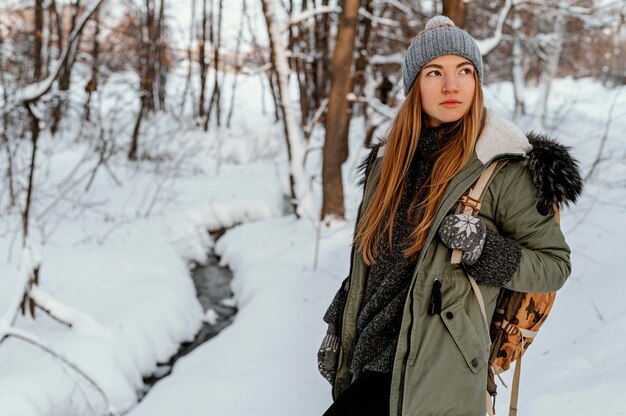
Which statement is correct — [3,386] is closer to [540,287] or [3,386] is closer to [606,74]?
[540,287]

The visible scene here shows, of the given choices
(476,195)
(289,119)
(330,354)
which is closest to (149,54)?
(289,119)

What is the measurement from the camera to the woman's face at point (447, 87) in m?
1.61

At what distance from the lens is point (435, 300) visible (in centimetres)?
151

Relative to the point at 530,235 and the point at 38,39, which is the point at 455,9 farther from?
the point at 38,39

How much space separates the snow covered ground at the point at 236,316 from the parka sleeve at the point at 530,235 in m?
0.52

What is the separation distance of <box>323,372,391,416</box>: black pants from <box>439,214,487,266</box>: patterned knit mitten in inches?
18.4

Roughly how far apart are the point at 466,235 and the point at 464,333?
0.29 metres

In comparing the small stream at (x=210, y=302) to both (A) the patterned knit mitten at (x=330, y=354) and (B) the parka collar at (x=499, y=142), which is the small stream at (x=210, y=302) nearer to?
(A) the patterned knit mitten at (x=330, y=354)

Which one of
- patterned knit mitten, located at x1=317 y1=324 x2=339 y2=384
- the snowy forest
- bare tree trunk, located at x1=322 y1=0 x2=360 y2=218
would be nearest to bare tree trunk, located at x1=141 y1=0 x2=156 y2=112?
the snowy forest

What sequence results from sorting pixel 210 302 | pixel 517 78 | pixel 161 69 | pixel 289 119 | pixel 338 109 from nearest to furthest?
pixel 210 302 → pixel 338 109 → pixel 289 119 → pixel 517 78 → pixel 161 69

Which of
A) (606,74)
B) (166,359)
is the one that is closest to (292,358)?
(166,359)

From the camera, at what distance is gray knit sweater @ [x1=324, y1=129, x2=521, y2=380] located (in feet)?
5.44

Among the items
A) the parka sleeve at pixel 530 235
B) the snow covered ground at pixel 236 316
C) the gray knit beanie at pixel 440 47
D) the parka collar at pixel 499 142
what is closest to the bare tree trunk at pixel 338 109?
the snow covered ground at pixel 236 316

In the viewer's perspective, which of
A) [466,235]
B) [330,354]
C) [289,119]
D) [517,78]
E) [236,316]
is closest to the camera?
[466,235]
